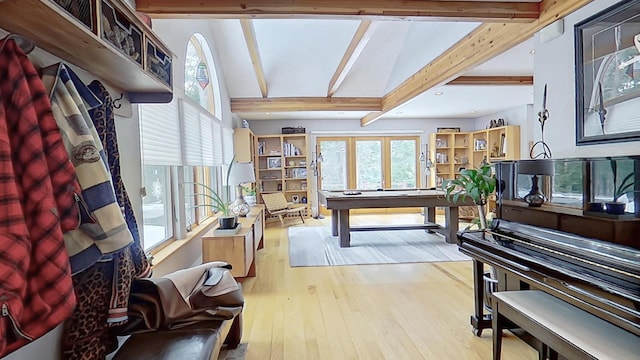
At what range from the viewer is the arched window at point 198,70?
3.98 m

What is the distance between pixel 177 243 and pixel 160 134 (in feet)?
3.42

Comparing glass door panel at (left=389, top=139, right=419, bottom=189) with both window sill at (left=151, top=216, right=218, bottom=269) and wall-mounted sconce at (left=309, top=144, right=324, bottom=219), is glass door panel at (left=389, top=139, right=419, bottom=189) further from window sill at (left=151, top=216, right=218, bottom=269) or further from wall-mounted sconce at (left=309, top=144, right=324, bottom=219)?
window sill at (left=151, top=216, right=218, bottom=269)

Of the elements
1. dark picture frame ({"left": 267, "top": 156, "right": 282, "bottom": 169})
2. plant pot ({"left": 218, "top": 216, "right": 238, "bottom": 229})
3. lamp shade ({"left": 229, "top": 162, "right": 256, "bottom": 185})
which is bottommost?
plant pot ({"left": 218, "top": 216, "right": 238, "bottom": 229})

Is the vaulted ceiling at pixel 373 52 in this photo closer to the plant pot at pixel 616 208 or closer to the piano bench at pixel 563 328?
the plant pot at pixel 616 208

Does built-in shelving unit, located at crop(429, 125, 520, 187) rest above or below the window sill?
above

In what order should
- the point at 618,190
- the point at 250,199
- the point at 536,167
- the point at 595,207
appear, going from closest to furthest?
the point at 618,190, the point at 595,207, the point at 536,167, the point at 250,199

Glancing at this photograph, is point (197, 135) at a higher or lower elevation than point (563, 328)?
higher

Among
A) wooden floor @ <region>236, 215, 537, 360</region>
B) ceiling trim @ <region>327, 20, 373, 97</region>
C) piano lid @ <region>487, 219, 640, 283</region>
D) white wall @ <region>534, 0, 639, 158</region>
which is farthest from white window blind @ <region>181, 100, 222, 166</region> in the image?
white wall @ <region>534, 0, 639, 158</region>

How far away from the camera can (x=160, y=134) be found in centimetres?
281

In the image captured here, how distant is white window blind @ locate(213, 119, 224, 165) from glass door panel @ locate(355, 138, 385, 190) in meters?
4.15

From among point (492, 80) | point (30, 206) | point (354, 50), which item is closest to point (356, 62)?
point (354, 50)

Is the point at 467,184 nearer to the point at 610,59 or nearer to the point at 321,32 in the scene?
the point at 610,59

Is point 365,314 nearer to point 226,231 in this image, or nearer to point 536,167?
point 226,231

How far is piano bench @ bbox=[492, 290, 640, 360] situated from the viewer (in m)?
1.38
